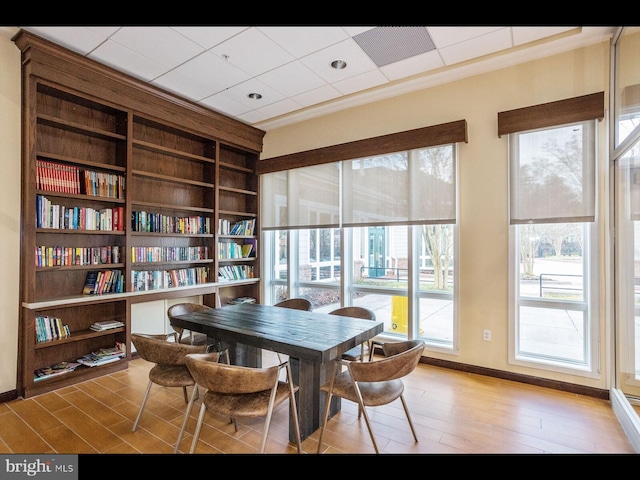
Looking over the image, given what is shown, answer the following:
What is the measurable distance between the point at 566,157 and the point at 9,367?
5.37 m

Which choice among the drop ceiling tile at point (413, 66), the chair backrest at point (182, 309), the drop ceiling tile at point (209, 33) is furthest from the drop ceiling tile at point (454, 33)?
the chair backrest at point (182, 309)

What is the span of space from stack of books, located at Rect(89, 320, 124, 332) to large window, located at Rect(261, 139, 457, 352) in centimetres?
219

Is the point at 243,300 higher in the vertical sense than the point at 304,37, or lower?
lower

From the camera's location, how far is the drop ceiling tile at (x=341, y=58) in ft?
10.0

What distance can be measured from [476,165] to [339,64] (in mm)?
1774

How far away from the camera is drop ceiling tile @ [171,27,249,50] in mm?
2779

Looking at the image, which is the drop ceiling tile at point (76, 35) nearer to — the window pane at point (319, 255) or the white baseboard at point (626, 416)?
the window pane at point (319, 255)

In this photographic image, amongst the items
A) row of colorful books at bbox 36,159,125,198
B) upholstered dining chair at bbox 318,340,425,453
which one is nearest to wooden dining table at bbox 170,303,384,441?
upholstered dining chair at bbox 318,340,425,453

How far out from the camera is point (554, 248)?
3.19m

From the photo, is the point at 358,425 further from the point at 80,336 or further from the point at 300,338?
the point at 80,336

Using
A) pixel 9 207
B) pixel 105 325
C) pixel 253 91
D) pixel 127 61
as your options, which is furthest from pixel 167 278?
pixel 253 91

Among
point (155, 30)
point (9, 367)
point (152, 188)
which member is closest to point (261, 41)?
point (155, 30)

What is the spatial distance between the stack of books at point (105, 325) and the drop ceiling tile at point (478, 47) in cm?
432
